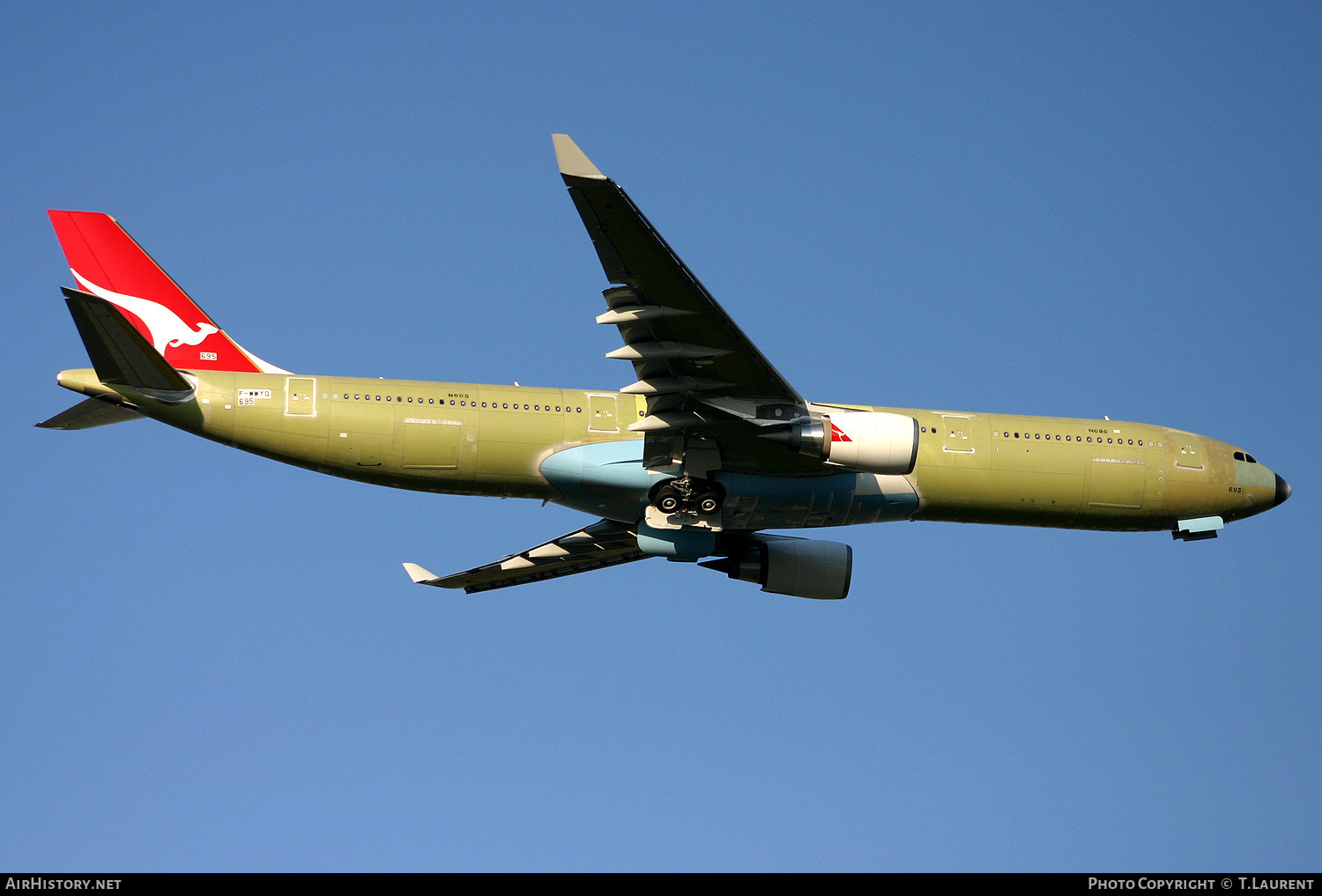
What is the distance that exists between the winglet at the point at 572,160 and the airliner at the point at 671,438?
5.61 ft

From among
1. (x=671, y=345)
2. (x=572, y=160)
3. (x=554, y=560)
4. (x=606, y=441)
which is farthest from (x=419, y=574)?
(x=572, y=160)

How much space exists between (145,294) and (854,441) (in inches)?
574

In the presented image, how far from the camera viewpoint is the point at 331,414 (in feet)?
78.3

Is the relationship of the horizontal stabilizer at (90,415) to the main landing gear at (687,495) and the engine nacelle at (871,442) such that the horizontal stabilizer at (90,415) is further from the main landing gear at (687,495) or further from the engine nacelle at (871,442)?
the engine nacelle at (871,442)

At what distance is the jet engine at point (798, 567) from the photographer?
91.6 feet

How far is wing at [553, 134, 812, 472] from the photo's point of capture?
1942cm

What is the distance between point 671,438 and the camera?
78.5 ft

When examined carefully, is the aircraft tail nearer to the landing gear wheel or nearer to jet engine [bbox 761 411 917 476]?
the landing gear wheel

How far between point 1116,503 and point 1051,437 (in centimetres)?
202

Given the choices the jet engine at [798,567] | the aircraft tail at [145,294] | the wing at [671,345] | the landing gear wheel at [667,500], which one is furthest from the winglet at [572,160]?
the jet engine at [798,567]
